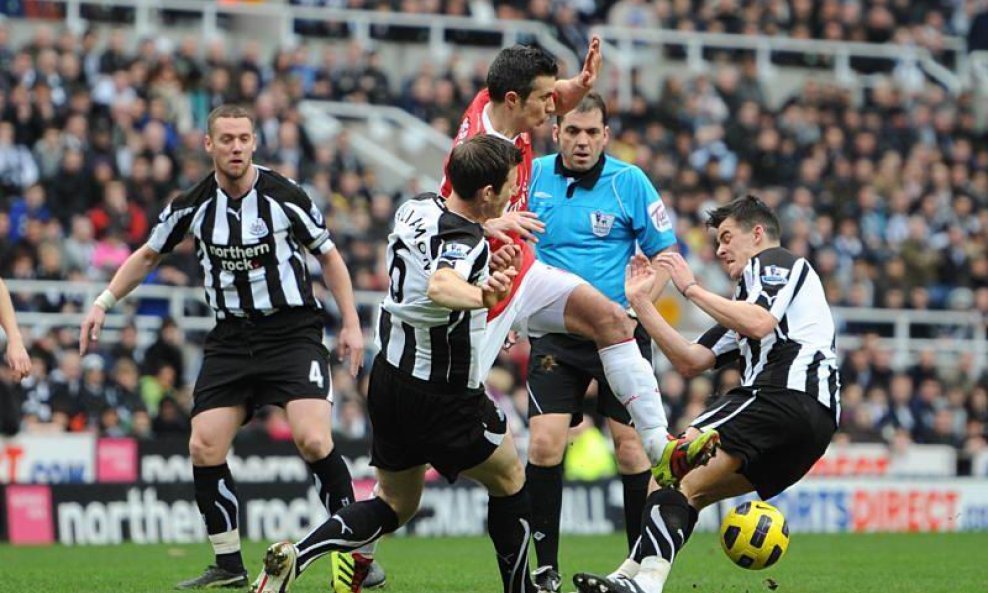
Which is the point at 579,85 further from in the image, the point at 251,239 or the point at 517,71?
the point at 251,239

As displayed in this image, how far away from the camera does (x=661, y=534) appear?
8.29 metres

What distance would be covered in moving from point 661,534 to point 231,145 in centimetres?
334

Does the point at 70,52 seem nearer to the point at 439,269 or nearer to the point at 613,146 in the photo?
the point at 613,146

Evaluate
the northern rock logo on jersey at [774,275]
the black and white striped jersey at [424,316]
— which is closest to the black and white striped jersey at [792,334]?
the northern rock logo on jersey at [774,275]

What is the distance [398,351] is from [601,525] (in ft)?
35.9

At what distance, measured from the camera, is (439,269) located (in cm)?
741

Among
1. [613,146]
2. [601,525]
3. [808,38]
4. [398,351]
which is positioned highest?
[808,38]

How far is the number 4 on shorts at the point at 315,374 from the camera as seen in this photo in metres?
9.80

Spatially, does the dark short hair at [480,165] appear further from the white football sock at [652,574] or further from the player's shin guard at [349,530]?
the white football sock at [652,574]

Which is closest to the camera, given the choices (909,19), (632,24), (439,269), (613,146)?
(439,269)

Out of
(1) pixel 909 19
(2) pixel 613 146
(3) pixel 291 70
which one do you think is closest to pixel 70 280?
(3) pixel 291 70

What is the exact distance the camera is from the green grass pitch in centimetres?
1023

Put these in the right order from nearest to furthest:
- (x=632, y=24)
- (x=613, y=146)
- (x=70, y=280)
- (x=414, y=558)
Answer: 1. (x=414, y=558)
2. (x=70, y=280)
3. (x=613, y=146)
4. (x=632, y=24)

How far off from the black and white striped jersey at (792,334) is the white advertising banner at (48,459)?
358 inches
